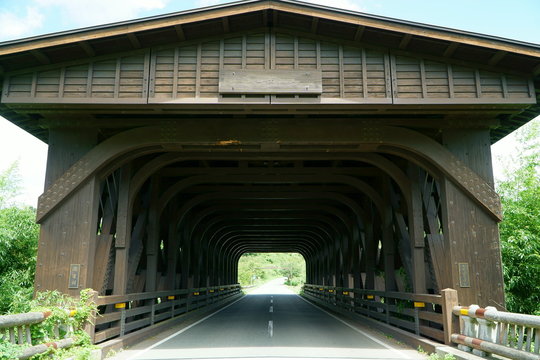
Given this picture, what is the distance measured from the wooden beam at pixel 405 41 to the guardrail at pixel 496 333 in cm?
440

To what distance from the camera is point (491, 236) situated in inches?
339

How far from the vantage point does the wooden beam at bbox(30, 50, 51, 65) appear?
801 centimetres

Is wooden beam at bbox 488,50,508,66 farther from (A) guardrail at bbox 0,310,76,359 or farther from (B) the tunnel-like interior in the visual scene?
(A) guardrail at bbox 0,310,76,359

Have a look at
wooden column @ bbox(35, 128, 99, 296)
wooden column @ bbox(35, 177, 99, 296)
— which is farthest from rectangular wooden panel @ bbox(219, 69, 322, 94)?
wooden column @ bbox(35, 177, 99, 296)

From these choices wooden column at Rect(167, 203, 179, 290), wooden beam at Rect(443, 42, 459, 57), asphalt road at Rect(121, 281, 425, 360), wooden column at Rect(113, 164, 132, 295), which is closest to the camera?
asphalt road at Rect(121, 281, 425, 360)

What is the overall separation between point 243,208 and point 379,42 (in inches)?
491

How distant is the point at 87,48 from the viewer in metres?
8.23

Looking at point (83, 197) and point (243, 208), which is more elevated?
point (243, 208)

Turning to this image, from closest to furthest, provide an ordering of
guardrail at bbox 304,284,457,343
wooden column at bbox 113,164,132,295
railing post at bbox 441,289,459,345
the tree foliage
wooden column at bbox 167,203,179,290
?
1. railing post at bbox 441,289,459,345
2. guardrail at bbox 304,284,457,343
3. wooden column at bbox 113,164,132,295
4. wooden column at bbox 167,203,179,290
5. the tree foliage

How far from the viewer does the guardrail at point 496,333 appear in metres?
5.20

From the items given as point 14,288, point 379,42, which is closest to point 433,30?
point 379,42

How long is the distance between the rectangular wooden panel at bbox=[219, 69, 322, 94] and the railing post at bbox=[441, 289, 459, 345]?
388cm

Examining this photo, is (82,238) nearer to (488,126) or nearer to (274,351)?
(274,351)

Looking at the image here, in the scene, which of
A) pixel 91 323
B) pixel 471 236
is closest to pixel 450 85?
pixel 471 236
